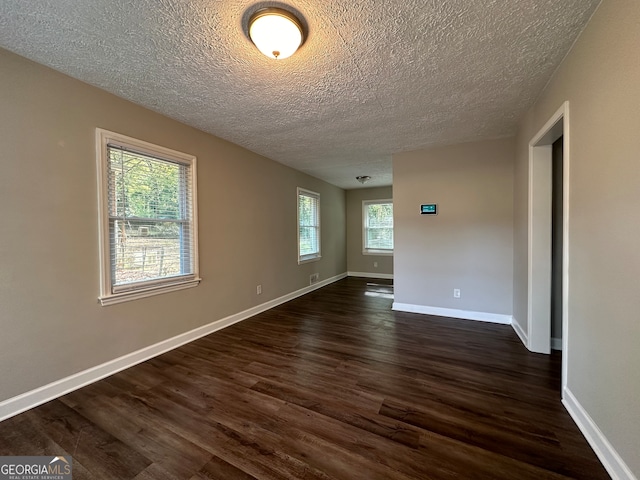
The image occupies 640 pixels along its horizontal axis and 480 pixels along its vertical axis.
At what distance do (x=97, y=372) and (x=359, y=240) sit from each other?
6.06m

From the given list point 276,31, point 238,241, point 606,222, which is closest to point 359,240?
point 238,241

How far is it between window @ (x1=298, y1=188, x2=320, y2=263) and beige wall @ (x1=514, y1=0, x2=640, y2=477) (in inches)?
163

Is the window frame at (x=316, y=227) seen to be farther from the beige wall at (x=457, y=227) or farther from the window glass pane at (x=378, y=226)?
the beige wall at (x=457, y=227)

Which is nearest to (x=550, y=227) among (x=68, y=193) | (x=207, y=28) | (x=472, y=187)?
(x=472, y=187)

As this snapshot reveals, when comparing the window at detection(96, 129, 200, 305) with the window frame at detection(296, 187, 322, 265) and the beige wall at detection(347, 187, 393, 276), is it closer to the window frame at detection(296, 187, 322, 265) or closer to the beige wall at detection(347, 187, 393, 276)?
the window frame at detection(296, 187, 322, 265)

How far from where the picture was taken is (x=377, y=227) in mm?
7129

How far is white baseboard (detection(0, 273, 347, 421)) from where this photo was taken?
5.95 feet

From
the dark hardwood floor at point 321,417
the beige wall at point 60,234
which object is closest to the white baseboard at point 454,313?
the dark hardwood floor at point 321,417

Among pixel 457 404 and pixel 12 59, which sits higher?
pixel 12 59

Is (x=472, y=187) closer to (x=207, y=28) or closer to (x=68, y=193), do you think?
(x=207, y=28)

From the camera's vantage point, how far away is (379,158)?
171 inches

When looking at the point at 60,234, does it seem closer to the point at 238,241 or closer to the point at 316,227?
the point at 238,241

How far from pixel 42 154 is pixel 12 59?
634mm

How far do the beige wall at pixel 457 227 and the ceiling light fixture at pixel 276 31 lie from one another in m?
2.85
